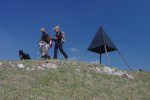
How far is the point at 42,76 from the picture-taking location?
19.9 metres

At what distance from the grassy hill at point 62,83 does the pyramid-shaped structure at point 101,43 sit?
4.31 m

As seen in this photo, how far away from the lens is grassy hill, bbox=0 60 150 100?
16297 millimetres

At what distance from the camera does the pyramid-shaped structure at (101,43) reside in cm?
2925

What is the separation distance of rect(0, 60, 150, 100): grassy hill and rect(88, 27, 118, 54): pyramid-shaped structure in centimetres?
431

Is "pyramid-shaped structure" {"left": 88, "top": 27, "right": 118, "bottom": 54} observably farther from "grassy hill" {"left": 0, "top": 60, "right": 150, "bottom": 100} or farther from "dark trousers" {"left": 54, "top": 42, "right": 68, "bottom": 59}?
"grassy hill" {"left": 0, "top": 60, "right": 150, "bottom": 100}

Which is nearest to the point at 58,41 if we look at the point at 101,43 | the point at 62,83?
the point at 101,43

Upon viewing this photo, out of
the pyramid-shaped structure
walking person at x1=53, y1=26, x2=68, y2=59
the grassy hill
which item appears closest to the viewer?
the grassy hill

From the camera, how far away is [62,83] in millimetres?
18938

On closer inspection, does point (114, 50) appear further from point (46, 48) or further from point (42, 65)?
point (42, 65)

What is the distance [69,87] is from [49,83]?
1.06 m

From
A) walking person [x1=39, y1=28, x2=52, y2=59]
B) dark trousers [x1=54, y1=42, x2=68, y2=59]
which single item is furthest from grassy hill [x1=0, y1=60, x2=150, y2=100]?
walking person [x1=39, y1=28, x2=52, y2=59]

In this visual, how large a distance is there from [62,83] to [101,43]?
1073cm

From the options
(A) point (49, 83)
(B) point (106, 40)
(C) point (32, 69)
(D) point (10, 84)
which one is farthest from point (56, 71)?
(B) point (106, 40)

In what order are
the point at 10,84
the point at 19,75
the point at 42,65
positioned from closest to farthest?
the point at 10,84 < the point at 19,75 < the point at 42,65
